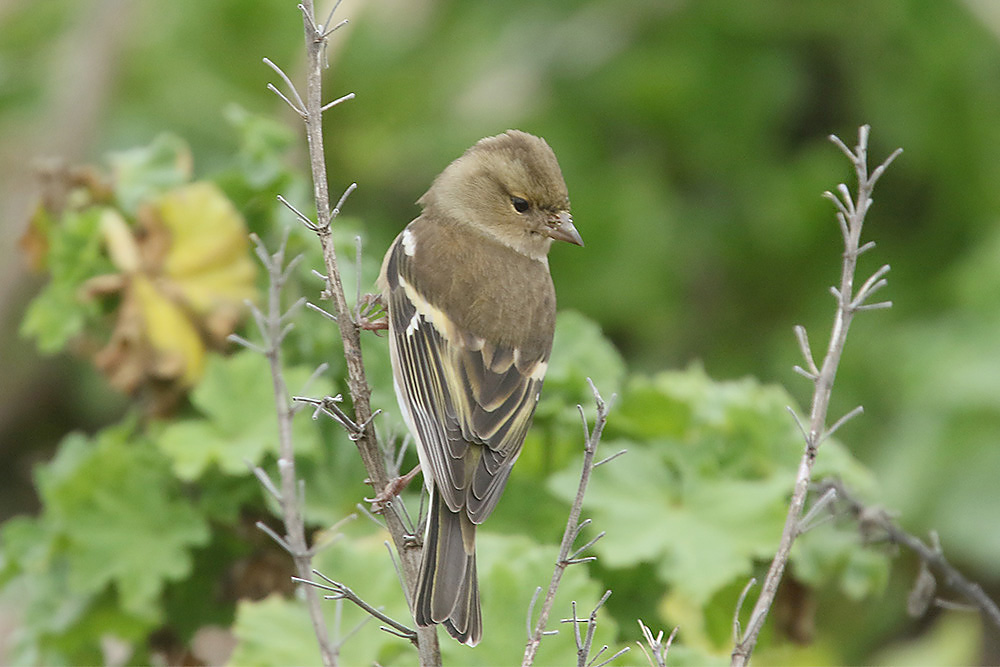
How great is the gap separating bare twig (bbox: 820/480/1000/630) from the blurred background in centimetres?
178

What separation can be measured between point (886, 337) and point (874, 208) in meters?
0.65

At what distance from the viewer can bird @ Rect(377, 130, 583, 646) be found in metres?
2.17

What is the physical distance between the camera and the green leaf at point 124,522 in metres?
2.83

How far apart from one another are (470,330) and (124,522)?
98 cm

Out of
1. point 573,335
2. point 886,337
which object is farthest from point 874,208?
point 573,335

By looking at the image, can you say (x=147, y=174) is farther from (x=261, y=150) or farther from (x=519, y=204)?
(x=519, y=204)

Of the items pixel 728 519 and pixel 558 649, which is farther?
pixel 728 519

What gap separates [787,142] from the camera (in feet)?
18.6

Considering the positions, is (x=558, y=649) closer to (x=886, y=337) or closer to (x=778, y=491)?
(x=778, y=491)

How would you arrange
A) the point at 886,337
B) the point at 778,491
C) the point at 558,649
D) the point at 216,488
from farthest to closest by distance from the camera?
the point at 886,337
the point at 216,488
the point at 778,491
the point at 558,649

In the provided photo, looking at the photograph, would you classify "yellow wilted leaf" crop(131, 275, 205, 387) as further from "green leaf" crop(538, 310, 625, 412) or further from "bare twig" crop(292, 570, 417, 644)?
"bare twig" crop(292, 570, 417, 644)

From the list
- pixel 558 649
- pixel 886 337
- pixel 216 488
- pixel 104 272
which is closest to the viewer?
pixel 558 649

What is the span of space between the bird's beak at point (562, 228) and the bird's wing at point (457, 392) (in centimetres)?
34

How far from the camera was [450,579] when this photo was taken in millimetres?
1970
